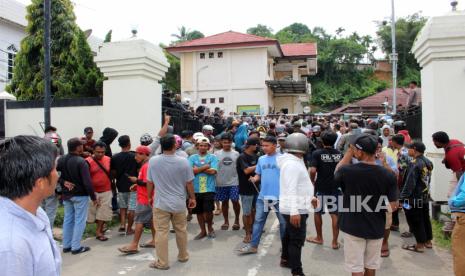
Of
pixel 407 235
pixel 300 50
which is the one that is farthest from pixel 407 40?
pixel 407 235

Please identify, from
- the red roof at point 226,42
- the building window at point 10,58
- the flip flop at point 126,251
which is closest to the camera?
the flip flop at point 126,251

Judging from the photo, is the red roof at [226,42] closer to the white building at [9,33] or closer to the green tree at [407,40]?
the white building at [9,33]

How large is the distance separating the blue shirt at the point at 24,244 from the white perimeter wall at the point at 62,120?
7272 millimetres

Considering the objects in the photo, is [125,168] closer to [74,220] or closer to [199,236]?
[74,220]

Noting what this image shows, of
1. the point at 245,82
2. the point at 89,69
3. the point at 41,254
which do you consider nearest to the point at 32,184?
the point at 41,254

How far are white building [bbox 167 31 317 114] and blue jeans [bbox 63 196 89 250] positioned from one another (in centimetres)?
2502

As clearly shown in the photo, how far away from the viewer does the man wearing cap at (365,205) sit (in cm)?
409

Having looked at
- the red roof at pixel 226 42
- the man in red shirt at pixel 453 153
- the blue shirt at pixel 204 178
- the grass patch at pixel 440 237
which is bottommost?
the grass patch at pixel 440 237

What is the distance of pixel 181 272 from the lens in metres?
5.34

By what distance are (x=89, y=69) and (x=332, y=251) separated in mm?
8272

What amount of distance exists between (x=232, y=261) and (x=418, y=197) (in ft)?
9.71

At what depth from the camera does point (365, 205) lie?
4.07 meters

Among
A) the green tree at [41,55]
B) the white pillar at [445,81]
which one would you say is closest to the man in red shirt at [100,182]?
the white pillar at [445,81]

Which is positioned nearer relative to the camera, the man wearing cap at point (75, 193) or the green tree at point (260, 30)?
the man wearing cap at point (75, 193)
